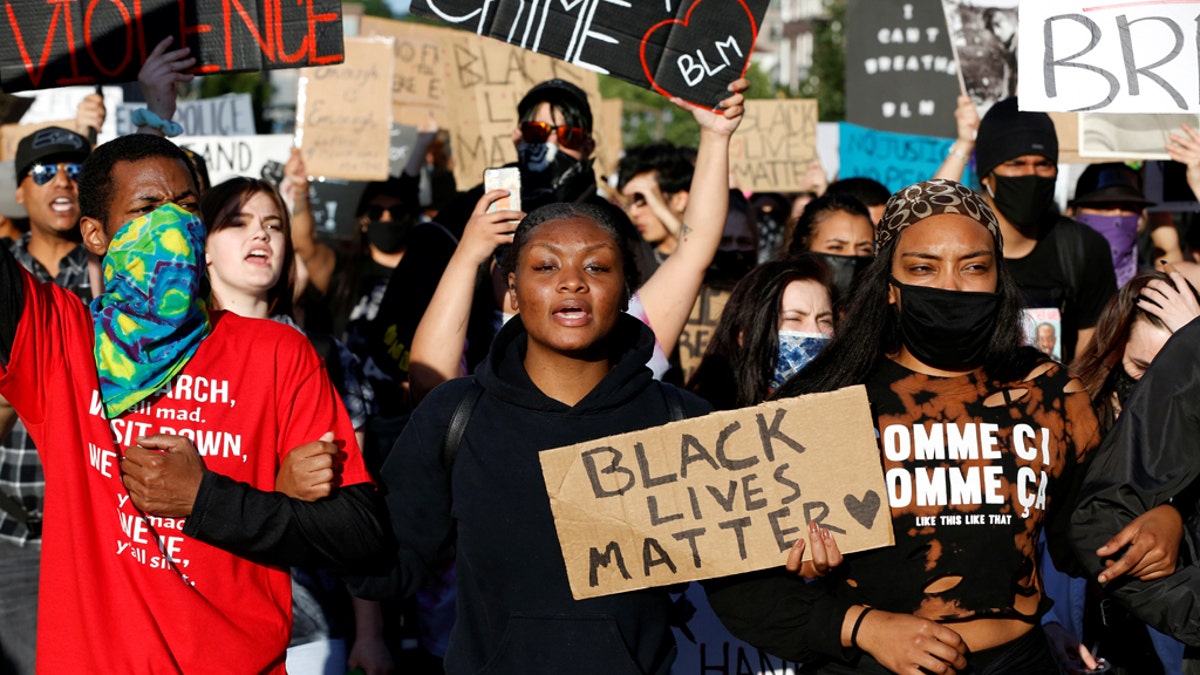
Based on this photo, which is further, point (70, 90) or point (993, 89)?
point (70, 90)

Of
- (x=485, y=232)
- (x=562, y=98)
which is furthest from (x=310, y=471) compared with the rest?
(x=562, y=98)

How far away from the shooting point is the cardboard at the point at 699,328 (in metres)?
6.34

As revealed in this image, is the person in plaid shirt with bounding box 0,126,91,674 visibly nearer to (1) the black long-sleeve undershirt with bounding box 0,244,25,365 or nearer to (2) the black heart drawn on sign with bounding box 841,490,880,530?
(1) the black long-sleeve undershirt with bounding box 0,244,25,365

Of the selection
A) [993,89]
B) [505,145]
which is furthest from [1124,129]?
[505,145]

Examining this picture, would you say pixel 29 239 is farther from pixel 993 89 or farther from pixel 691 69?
pixel 993 89

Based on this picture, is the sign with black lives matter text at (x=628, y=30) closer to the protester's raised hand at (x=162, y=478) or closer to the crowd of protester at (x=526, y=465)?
the crowd of protester at (x=526, y=465)

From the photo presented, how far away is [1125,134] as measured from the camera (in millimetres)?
6789

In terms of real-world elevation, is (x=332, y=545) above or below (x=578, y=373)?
below

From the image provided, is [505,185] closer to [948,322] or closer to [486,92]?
[948,322]

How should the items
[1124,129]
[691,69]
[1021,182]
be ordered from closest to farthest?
[691,69]
[1021,182]
[1124,129]

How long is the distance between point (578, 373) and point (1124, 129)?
14.1ft

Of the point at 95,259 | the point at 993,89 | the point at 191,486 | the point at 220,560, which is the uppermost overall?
the point at 993,89

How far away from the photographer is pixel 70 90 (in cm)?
1146

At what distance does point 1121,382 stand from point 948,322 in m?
1.73
